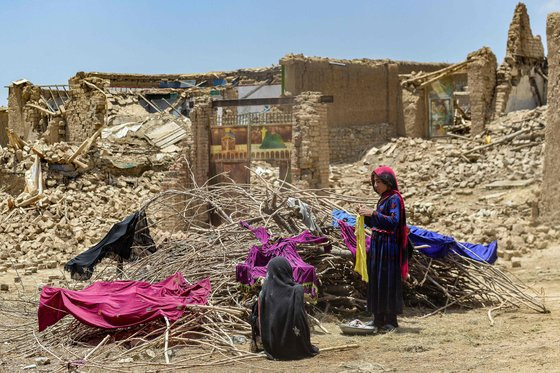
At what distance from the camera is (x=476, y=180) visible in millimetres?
18469

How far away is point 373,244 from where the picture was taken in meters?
→ 7.21

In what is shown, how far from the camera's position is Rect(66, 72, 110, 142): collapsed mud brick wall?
22.7m

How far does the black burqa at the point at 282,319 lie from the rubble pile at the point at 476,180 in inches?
258

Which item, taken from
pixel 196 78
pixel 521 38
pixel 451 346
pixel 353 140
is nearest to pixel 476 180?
pixel 521 38

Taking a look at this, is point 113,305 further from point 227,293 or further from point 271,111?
point 271,111

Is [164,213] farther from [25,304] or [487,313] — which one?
[487,313]

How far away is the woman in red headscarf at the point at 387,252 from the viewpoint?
23.2ft

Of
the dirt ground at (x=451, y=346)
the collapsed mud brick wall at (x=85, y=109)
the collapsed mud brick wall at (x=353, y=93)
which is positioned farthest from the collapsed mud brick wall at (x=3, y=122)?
the dirt ground at (x=451, y=346)

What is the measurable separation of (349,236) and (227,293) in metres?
1.27

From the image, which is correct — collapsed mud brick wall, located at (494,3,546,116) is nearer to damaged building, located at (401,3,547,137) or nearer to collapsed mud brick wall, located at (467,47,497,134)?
damaged building, located at (401,3,547,137)

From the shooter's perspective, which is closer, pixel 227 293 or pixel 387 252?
pixel 387 252

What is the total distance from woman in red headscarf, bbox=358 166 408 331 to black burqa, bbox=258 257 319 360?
1.01 meters

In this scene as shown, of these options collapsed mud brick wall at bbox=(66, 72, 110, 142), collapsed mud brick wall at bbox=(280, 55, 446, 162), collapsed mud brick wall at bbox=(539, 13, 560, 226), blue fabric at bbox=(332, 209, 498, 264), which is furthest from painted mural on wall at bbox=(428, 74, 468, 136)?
blue fabric at bbox=(332, 209, 498, 264)

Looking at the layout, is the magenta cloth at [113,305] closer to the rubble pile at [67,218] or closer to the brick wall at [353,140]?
the rubble pile at [67,218]
